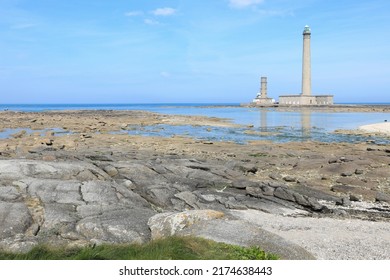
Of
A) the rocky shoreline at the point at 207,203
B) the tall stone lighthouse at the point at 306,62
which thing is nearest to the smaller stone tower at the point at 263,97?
the tall stone lighthouse at the point at 306,62

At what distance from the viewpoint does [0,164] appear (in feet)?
53.5

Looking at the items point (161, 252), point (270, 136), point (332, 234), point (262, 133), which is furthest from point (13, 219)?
point (262, 133)

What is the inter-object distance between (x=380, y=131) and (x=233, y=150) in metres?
26.0

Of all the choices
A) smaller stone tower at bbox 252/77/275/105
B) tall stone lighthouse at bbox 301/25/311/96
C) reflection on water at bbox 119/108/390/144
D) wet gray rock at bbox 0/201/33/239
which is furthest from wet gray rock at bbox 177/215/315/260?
smaller stone tower at bbox 252/77/275/105

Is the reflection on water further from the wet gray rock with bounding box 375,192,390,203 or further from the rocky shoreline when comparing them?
the wet gray rock with bounding box 375,192,390,203

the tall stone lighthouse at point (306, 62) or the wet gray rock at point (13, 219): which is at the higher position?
the tall stone lighthouse at point (306, 62)

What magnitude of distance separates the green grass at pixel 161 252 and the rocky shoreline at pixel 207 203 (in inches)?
36.4

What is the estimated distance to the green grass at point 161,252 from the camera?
8102mm

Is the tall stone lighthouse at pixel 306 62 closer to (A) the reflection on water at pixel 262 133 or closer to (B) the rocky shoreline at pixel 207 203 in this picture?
(A) the reflection on water at pixel 262 133

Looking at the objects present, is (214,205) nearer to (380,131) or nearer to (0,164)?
(0,164)

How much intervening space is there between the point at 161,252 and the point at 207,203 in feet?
25.1

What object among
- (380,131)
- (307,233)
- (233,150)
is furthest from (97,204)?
(380,131)
